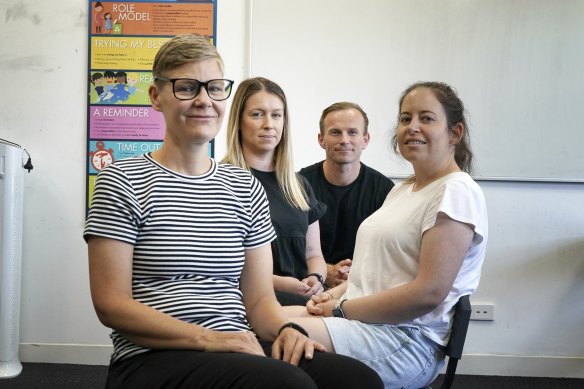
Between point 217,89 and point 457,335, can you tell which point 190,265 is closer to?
point 217,89

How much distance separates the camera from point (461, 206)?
1.49 meters

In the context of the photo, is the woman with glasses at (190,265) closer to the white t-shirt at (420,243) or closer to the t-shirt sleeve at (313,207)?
the white t-shirt at (420,243)

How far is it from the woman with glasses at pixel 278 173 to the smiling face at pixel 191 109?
2.33ft

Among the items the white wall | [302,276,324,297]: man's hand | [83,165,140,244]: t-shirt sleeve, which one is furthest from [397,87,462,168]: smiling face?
the white wall

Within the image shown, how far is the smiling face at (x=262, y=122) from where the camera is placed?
6.89ft

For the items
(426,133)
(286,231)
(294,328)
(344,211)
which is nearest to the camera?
(294,328)

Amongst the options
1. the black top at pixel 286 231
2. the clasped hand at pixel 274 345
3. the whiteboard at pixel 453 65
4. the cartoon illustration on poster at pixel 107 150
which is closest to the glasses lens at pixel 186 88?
the clasped hand at pixel 274 345

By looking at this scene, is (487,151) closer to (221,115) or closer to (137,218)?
(221,115)

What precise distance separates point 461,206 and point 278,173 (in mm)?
775

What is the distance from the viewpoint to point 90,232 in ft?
3.96

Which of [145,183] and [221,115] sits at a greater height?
[221,115]

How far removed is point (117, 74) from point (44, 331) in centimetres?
138

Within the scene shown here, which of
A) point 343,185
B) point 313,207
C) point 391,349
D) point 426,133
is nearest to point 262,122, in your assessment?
point 313,207

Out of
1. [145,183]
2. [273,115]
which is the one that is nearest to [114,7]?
[273,115]
